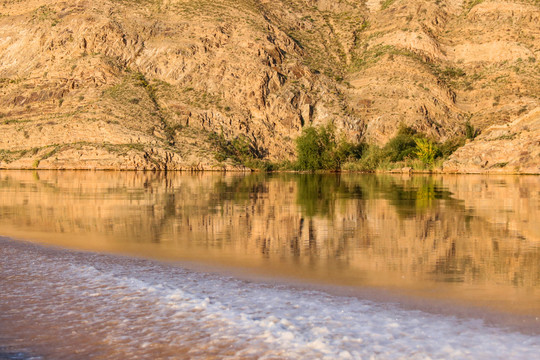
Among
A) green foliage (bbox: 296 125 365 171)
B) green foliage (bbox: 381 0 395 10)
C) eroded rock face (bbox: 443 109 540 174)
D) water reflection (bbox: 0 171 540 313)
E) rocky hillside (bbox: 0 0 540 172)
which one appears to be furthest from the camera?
green foliage (bbox: 381 0 395 10)

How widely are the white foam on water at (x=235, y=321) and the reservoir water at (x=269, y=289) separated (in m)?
0.02

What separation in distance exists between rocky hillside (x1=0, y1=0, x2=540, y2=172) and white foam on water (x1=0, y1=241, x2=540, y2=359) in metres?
55.6

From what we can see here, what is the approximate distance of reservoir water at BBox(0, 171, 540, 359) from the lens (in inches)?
183

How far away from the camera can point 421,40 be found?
79250 mm

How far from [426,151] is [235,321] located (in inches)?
2469

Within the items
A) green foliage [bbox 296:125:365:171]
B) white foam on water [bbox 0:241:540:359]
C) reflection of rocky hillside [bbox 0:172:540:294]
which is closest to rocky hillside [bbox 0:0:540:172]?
green foliage [bbox 296:125:365:171]

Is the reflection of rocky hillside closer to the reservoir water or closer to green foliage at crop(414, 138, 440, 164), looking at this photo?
the reservoir water

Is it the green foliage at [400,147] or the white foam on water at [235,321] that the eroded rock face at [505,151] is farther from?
the white foam on water at [235,321]

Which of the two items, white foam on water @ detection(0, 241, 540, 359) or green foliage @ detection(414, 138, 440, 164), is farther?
green foliage @ detection(414, 138, 440, 164)

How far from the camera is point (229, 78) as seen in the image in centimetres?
7519

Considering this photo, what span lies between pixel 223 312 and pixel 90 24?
81.3 metres

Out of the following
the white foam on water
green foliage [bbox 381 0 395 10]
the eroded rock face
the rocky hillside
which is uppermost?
green foliage [bbox 381 0 395 10]

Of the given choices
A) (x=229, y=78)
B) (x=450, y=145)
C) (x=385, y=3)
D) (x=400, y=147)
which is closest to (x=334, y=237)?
(x=400, y=147)

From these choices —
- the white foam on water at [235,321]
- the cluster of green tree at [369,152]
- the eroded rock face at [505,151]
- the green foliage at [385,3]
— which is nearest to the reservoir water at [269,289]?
the white foam on water at [235,321]
